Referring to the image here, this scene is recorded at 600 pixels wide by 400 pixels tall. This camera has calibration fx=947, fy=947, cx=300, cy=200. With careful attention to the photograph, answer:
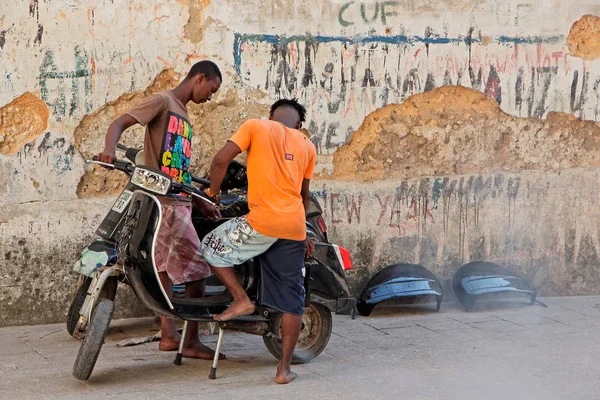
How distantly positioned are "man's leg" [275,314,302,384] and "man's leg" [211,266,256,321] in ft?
0.72

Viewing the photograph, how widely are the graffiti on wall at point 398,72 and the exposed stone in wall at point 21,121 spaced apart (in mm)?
1533

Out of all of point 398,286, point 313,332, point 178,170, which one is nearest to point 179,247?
point 178,170

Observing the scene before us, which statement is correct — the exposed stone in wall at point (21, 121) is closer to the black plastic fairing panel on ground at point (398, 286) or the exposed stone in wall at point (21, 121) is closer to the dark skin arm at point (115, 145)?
the dark skin arm at point (115, 145)

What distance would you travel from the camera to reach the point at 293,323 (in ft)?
17.9

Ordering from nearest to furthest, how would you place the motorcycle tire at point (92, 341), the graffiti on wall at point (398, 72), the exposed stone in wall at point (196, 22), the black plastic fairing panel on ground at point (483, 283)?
the motorcycle tire at point (92, 341) → the exposed stone in wall at point (196, 22) → the graffiti on wall at point (398, 72) → the black plastic fairing panel on ground at point (483, 283)

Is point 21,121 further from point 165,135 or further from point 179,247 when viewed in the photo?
point 179,247

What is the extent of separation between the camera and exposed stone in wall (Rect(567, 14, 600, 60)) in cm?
820

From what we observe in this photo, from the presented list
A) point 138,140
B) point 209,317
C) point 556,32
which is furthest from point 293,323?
point 556,32

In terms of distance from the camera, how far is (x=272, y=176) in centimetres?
534

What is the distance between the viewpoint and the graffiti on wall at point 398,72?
7.41m

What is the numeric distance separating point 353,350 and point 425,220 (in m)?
1.92

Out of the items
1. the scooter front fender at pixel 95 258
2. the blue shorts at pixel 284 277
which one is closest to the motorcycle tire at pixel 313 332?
the blue shorts at pixel 284 277

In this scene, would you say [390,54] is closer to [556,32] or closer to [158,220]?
[556,32]

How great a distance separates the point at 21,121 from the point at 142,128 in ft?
2.91
